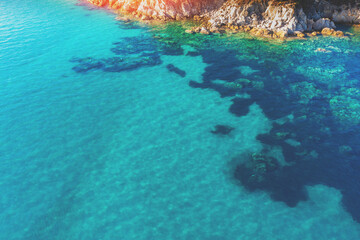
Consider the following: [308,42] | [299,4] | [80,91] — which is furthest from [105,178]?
[299,4]

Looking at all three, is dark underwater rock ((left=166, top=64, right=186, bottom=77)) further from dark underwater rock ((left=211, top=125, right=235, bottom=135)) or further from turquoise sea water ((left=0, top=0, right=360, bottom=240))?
dark underwater rock ((left=211, top=125, right=235, bottom=135))

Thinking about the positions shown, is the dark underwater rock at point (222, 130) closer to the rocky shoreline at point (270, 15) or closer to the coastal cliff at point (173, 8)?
the rocky shoreline at point (270, 15)

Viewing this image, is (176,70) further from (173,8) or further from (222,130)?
(173,8)

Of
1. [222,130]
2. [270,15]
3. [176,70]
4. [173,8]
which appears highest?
[173,8]

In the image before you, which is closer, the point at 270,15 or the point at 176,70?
the point at 176,70

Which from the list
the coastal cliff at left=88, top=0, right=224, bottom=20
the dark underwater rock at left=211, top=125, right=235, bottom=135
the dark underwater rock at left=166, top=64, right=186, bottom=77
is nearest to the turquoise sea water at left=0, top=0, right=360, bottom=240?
the dark underwater rock at left=166, top=64, right=186, bottom=77

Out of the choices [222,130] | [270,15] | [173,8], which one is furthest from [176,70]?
[173,8]
